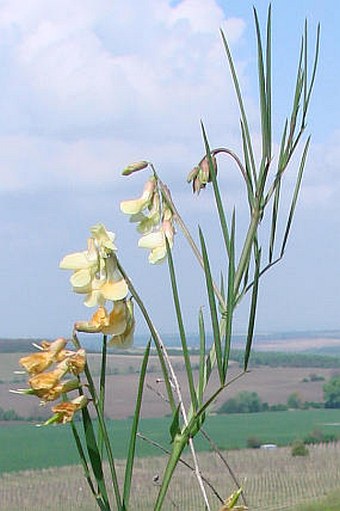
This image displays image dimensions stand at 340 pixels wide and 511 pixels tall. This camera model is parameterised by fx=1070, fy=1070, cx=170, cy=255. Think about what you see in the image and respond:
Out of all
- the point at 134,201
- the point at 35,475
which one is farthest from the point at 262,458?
the point at 134,201

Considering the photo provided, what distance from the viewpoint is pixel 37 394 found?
57 centimetres

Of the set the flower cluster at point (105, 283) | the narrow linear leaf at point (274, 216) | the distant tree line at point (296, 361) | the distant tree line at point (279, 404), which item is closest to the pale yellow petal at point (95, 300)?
the flower cluster at point (105, 283)

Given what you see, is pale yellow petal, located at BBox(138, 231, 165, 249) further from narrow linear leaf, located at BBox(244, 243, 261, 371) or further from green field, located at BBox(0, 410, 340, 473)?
green field, located at BBox(0, 410, 340, 473)

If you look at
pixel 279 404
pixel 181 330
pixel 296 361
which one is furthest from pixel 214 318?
pixel 296 361

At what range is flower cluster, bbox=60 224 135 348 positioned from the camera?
0.60 m

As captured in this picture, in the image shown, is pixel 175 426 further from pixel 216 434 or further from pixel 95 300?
pixel 216 434

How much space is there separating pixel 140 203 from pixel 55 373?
145 mm

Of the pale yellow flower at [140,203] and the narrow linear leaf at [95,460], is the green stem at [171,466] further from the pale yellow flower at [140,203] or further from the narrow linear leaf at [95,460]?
the pale yellow flower at [140,203]

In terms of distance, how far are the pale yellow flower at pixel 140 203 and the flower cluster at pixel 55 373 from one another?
119 millimetres

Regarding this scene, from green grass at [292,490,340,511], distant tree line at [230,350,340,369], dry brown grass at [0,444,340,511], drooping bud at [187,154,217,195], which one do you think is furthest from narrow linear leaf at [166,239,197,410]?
distant tree line at [230,350,340,369]

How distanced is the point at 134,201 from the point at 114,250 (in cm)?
8

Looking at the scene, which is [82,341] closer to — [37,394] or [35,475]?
[37,394]

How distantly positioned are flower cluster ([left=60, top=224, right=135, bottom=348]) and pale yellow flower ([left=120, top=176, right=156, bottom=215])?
7 cm

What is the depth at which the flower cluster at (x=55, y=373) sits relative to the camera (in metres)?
0.57
